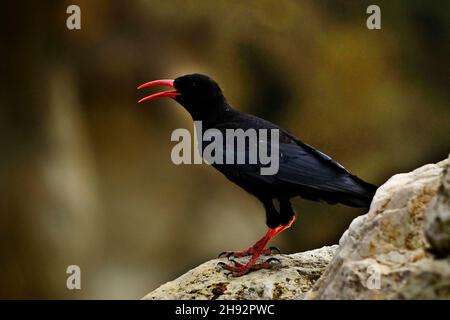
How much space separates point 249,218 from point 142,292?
137 cm

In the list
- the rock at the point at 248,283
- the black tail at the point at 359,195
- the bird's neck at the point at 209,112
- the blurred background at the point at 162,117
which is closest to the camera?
the rock at the point at 248,283

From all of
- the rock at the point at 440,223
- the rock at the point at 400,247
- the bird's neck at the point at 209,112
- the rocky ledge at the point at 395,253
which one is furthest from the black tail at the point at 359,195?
the rock at the point at 440,223

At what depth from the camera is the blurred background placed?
7.09m

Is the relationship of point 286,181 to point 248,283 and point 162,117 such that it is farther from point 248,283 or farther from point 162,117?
point 162,117

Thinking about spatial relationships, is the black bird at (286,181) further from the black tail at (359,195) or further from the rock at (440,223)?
the rock at (440,223)

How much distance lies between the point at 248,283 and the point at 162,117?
13.6ft

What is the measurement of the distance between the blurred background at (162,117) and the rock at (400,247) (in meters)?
4.36

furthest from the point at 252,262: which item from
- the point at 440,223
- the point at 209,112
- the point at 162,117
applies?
the point at 162,117

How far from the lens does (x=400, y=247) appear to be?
8.09 ft

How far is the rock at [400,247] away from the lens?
211 cm

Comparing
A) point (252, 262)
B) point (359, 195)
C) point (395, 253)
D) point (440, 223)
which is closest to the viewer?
point (440, 223)

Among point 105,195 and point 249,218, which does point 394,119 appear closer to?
point 249,218

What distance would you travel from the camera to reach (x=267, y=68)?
7.45 metres

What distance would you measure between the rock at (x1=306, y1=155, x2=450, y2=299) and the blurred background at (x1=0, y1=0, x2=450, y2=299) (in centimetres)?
436
